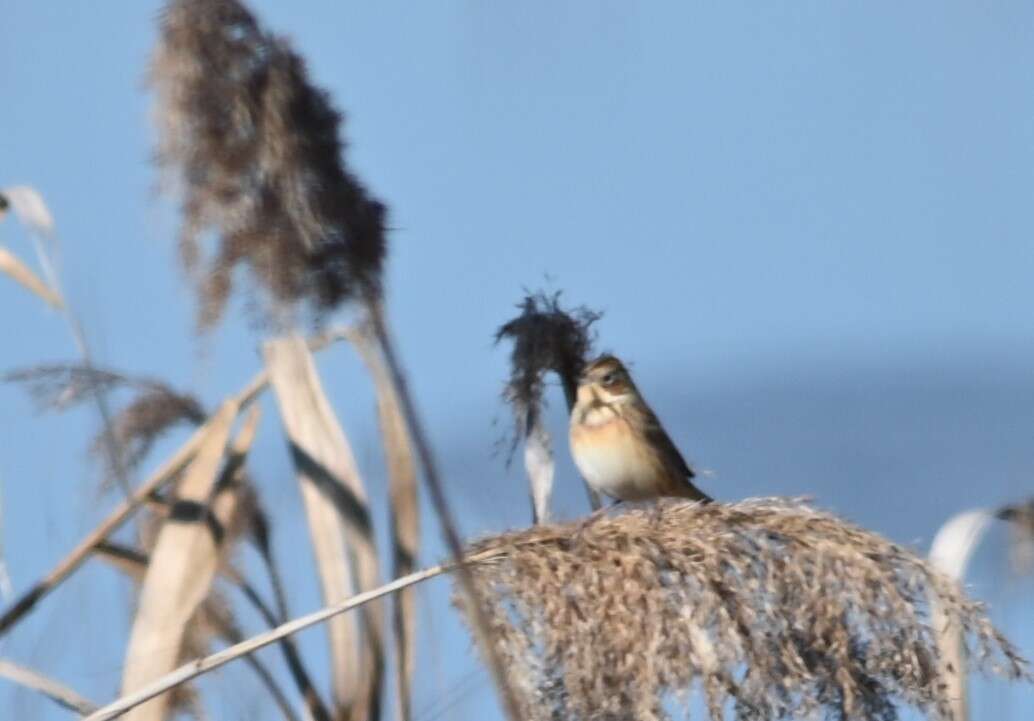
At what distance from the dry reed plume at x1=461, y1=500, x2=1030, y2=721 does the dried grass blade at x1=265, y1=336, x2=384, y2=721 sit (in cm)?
20

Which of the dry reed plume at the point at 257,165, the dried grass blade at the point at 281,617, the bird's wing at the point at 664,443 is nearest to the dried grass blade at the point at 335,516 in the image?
the dried grass blade at the point at 281,617

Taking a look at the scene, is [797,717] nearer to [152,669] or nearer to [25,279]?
[152,669]

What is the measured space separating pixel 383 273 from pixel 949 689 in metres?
1.26

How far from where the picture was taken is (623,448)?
5660 mm

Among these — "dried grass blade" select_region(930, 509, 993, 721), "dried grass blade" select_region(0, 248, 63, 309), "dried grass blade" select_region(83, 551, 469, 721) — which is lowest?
"dried grass blade" select_region(930, 509, 993, 721)

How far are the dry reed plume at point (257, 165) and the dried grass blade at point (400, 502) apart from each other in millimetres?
568

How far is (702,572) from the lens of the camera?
274 cm

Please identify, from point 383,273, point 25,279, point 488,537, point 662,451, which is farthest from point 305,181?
point 662,451

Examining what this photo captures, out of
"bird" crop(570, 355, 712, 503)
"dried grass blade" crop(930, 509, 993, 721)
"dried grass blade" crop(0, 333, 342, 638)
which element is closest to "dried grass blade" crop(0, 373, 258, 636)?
"dried grass blade" crop(0, 333, 342, 638)

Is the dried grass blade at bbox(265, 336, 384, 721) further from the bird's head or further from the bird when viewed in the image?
the bird

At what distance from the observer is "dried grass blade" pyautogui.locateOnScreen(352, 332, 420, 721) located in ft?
8.79

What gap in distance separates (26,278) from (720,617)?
1.16 meters

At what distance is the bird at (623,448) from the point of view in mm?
5586

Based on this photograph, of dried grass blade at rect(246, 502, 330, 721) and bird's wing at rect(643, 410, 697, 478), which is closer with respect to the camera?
dried grass blade at rect(246, 502, 330, 721)
